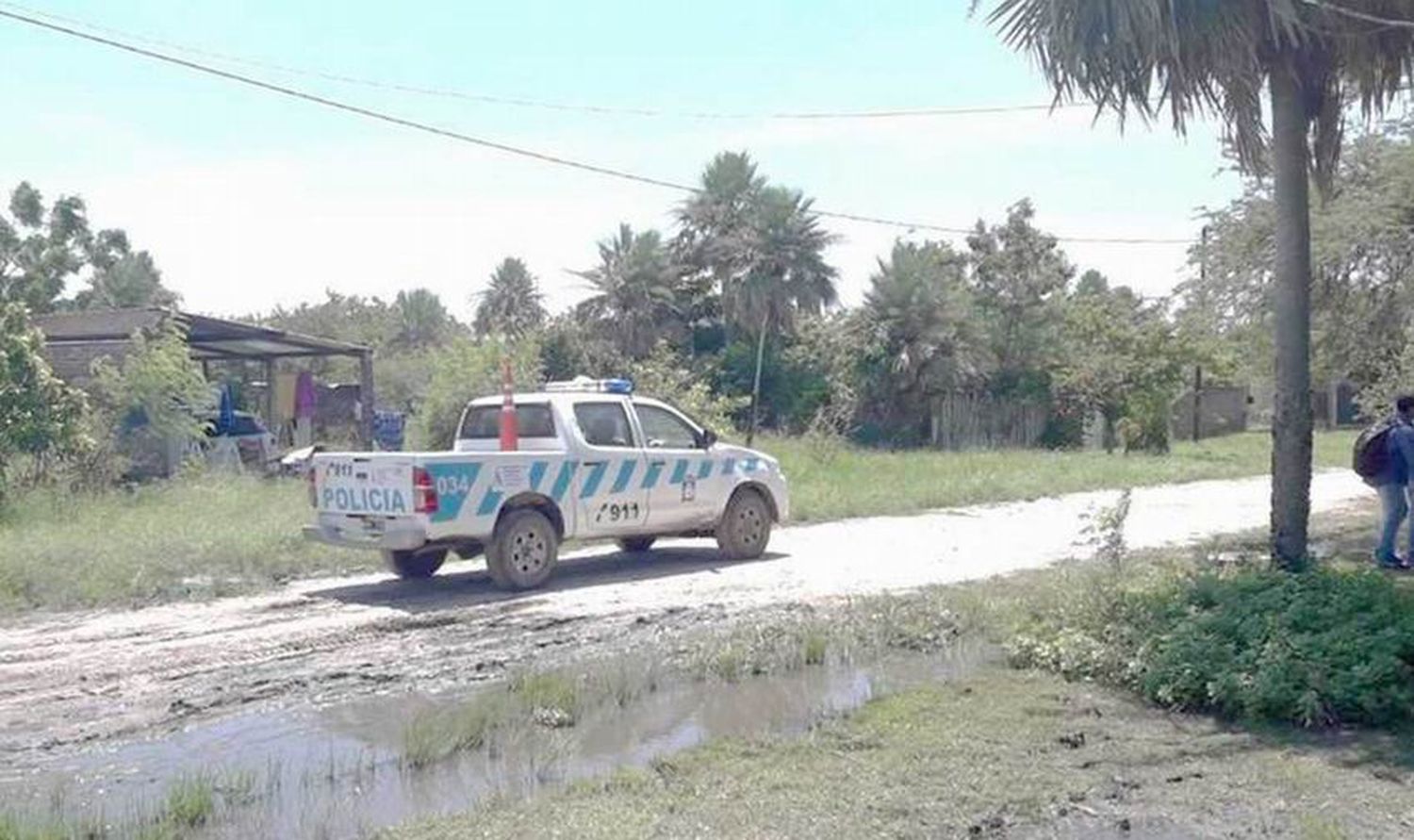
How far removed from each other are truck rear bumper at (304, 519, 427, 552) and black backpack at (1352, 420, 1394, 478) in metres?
8.56

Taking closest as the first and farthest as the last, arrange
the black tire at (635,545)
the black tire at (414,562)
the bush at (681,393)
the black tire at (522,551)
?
the black tire at (522,551) → the black tire at (414,562) → the black tire at (635,545) → the bush at (681,393)

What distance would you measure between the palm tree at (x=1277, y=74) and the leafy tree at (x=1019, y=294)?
32.6 meters

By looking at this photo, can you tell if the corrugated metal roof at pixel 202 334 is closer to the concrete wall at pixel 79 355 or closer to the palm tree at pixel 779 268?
the concrete wall at pixel 79 355

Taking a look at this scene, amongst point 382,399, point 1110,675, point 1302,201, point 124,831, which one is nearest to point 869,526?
point 1302,201

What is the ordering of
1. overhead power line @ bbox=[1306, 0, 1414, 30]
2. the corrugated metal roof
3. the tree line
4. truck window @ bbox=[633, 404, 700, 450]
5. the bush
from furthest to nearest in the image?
the tree line < the bush < the corrugated metal roof < truck window @ bbox=[633, 404, 700, 450] < overhead power line @ bbox=[1306, 0, 1414, 30]

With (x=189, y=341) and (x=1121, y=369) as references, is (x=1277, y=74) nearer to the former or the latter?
(x=189, y=341)

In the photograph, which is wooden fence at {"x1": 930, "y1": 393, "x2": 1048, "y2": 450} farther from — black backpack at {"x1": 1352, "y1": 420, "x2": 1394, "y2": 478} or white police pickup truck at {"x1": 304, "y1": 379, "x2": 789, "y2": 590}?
black backpack at {"x1": 1352, "y1": 420, "x2": 1394, "y2": 478}

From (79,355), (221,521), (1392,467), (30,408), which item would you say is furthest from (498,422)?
(79,355)

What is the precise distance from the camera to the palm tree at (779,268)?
46.0 meters

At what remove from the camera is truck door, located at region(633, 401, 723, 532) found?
15.0 m

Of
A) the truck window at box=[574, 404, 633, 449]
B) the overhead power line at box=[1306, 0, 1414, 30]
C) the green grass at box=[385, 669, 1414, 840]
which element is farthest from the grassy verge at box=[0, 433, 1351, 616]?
the overhead power line at box=[1306, 0, 1414, 30]

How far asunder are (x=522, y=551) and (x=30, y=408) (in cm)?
929

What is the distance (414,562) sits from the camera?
46.7 ft

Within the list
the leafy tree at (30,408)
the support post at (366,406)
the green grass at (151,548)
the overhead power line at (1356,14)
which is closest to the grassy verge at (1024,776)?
the overhead power line at (1356,14)
